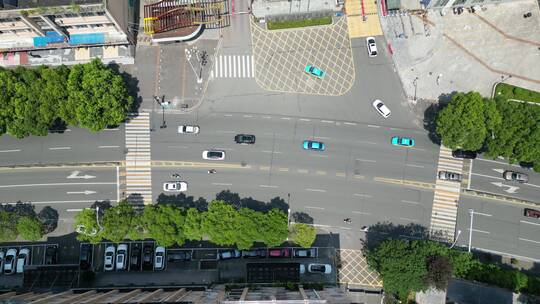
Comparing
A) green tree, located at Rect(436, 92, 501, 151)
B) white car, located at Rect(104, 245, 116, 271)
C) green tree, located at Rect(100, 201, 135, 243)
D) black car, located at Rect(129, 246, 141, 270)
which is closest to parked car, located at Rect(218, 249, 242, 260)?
black car, located at Rect(129, 246, 141, 270)

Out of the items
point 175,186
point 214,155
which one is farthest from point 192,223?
point 214,155

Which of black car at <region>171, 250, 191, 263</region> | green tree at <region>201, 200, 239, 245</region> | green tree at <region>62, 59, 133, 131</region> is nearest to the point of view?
green tree at <region>201, 200, 239, 245</region>

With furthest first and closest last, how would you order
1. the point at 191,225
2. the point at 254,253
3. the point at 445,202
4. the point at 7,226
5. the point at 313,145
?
the point at 313,145
the point at 445,202
the point at 254,253
the point at 7,226
the point at 191,225

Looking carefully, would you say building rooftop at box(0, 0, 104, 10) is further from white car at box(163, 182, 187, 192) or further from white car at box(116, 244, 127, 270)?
white car at box(116, 244, 127, 270)

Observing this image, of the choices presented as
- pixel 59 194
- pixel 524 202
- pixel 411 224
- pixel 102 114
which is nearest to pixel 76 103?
pixel 102 114

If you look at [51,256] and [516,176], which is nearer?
[51,256]

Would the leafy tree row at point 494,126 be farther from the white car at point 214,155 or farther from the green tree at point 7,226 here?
the green tree at point 7,226

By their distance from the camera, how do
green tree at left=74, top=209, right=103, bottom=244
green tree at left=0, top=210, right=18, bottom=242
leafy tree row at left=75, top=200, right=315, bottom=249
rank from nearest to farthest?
leafy tree row at left=75, top=200, right=315, bottom=249
green tree at left=74, top=209, right=103, bottom=244
green tree at left=0, top=210, right=18, bottom=242

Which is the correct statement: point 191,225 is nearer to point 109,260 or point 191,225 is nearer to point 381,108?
point 109,260
